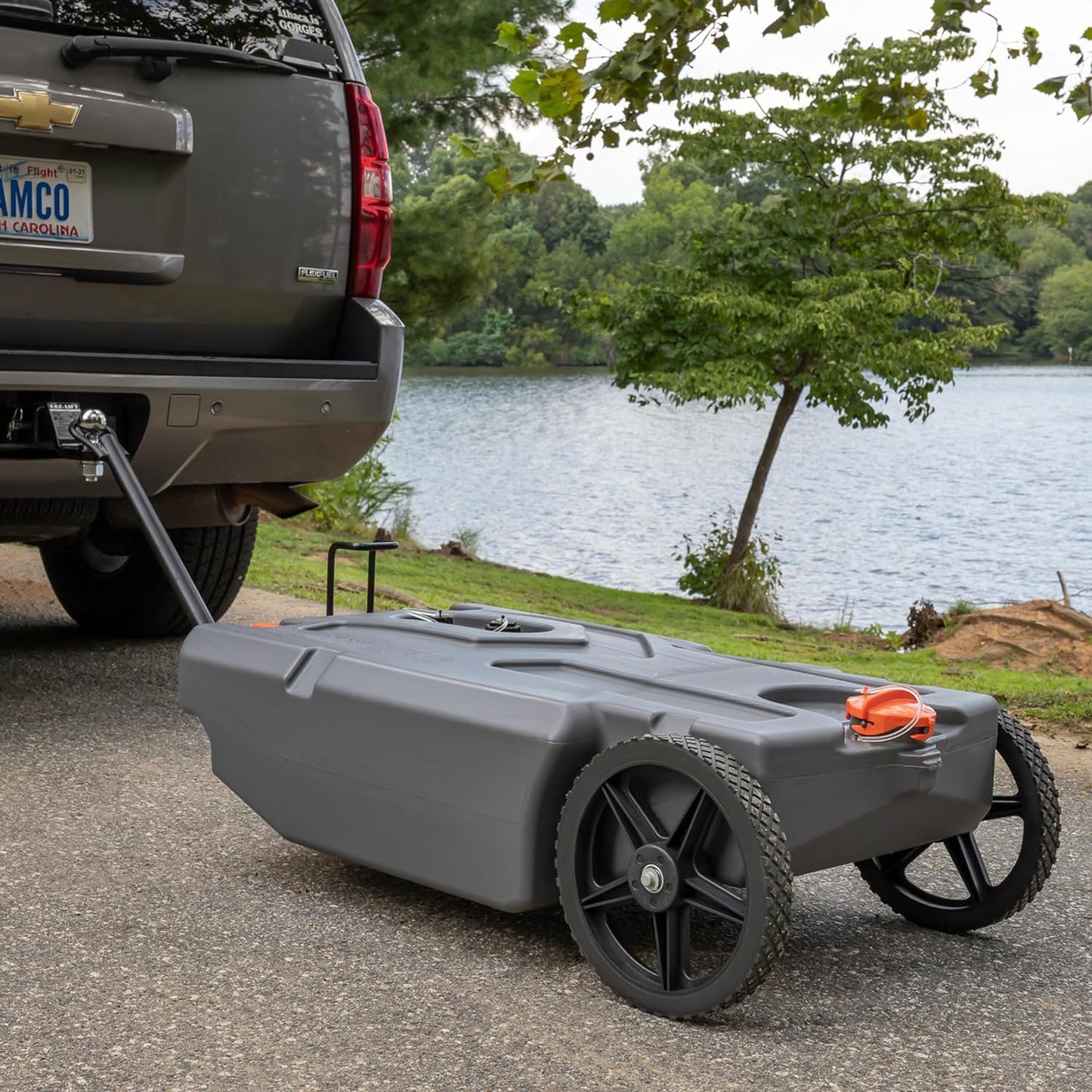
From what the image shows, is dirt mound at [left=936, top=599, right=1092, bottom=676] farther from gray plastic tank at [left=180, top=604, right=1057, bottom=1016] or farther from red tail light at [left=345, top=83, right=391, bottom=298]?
gray plastic tank at [left=180, top=604, right=1057, bottom=1016]

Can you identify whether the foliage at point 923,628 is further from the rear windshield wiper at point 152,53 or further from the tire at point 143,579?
the rear windshield wiper at point 152,53

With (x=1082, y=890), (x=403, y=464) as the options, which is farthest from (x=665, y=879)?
(x=403, y=464)

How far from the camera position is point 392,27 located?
12680mm

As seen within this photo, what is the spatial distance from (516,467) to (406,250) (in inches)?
922

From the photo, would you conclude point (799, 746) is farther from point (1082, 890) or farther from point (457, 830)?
point (1082, 890)

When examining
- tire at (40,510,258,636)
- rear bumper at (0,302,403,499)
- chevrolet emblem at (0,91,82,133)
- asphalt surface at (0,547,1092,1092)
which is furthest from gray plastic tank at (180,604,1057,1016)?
tire at (40,510,258,636)

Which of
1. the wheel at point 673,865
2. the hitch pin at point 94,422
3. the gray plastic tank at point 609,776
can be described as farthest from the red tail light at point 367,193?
the wheel at point 673,865

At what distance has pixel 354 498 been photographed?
17438 mm

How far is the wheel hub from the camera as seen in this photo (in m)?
2.86

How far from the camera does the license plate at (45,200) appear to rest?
430 cm

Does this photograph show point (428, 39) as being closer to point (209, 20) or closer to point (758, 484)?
point (758, 484)

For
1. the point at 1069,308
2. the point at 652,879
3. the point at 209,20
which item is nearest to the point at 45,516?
the point at 209,20

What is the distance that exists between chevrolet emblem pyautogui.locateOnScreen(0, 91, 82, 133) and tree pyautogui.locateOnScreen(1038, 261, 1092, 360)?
6552 cm

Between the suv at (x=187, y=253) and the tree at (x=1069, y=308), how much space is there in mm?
64696
